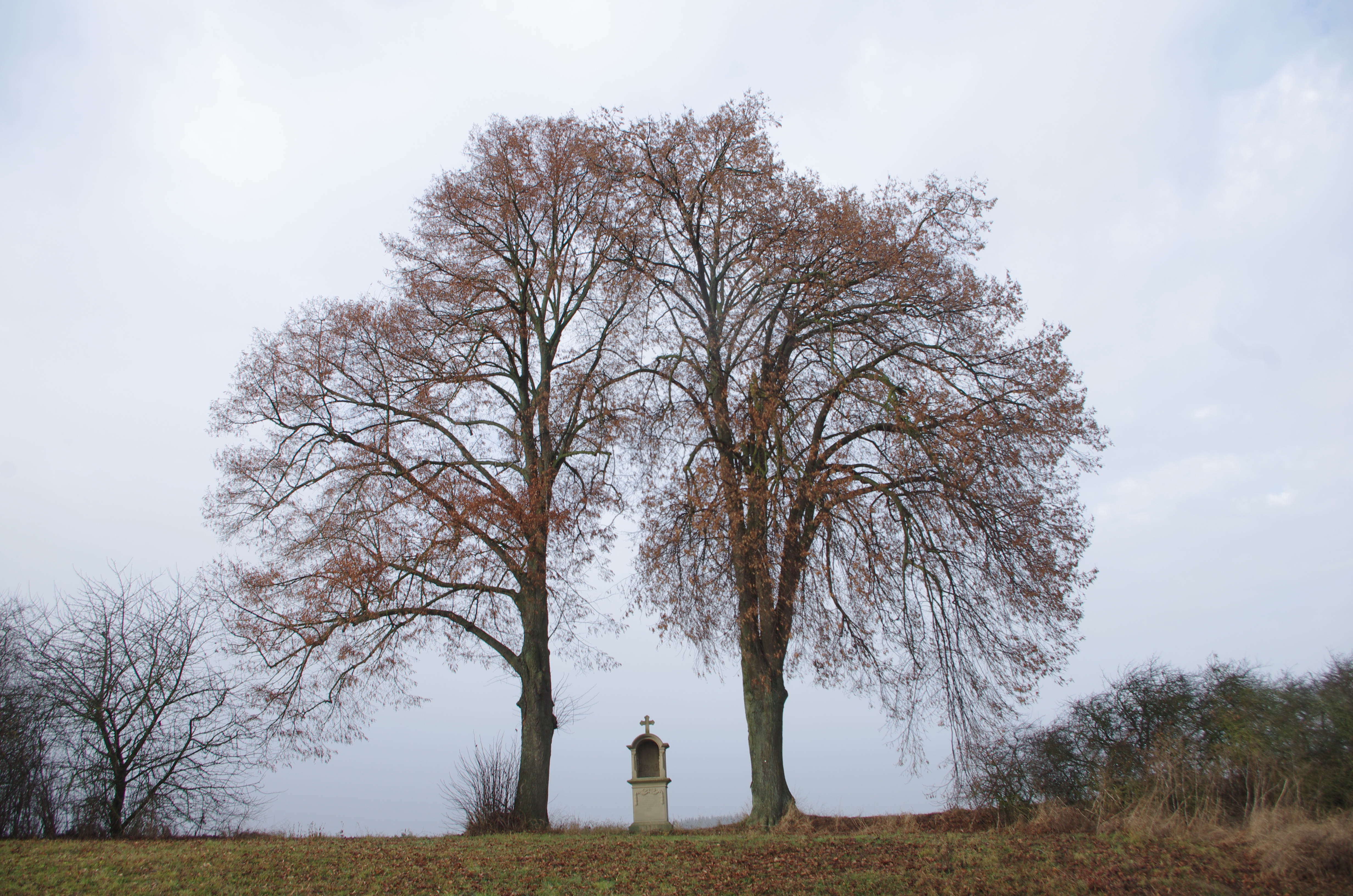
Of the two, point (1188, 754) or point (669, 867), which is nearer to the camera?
point (669, 867)

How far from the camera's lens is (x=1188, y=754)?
10594mm

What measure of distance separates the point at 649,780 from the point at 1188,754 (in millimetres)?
8908

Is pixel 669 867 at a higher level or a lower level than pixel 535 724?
lower

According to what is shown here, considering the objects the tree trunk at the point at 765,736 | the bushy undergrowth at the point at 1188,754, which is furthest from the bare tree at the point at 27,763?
the bushy undergrowth at the point at 1188,754

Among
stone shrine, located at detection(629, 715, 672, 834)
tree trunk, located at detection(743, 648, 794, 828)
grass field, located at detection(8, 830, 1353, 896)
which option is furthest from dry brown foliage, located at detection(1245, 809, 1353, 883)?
stone shrine, located at detection(629, 715, 672, 834)

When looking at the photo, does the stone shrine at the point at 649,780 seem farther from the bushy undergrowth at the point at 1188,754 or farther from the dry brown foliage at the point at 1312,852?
the dry brown foliage at the point at 1312,852

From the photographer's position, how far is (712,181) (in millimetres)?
15016

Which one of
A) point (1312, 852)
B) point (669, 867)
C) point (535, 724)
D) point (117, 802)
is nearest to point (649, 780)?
point (535, 724)

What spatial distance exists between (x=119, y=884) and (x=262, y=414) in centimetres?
831

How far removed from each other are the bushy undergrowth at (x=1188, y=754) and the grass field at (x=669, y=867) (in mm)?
1188

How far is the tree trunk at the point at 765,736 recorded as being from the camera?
42.0 feet

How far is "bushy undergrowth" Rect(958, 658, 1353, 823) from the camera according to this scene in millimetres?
9562

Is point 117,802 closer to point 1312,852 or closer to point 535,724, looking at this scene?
point 535,724

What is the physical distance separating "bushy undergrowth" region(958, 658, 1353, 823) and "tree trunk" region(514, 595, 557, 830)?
21.8ft
